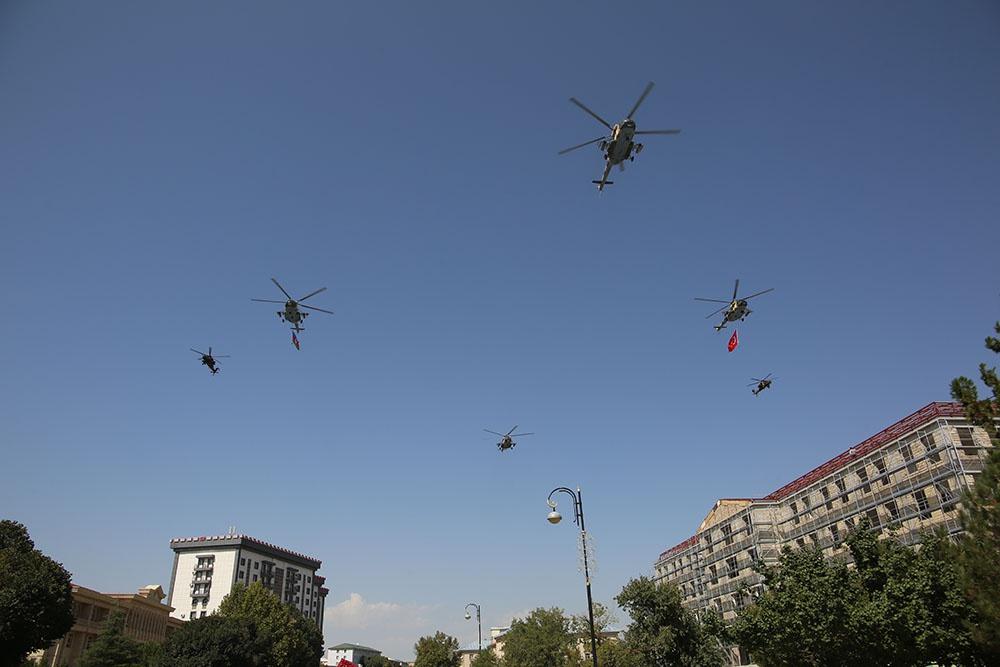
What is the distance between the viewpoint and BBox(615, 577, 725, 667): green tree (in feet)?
116

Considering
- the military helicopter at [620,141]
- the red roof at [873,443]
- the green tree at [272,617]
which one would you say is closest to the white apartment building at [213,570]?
the green tree at [272,617]

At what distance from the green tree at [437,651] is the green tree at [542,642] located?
6372 mm

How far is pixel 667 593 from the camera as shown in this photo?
121 ft

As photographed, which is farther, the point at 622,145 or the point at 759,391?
the point at 759,391

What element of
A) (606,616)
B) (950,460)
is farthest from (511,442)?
(950,460)

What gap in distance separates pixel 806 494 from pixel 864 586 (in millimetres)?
45783

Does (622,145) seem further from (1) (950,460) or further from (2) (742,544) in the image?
(2) (742,544)

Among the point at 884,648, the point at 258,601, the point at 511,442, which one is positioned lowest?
the point at 884,648

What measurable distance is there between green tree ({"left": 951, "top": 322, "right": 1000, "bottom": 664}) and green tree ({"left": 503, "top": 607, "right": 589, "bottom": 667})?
1851 inches

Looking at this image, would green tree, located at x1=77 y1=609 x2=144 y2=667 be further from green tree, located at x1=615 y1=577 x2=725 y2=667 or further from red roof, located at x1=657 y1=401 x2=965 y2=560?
red roof, located at x1=657 y1=401 x2=965 y2=560

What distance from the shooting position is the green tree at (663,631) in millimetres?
35344

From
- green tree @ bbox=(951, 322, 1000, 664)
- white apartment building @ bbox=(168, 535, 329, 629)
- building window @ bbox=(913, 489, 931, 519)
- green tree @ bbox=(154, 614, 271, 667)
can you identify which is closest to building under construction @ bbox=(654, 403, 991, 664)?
building window @ bbox=(913, 489, 931, 519)

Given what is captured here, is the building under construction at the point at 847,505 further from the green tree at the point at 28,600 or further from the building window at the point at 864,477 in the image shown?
the green tree at the point at 28,600

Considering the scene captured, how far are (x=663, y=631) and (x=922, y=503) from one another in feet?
99.0
